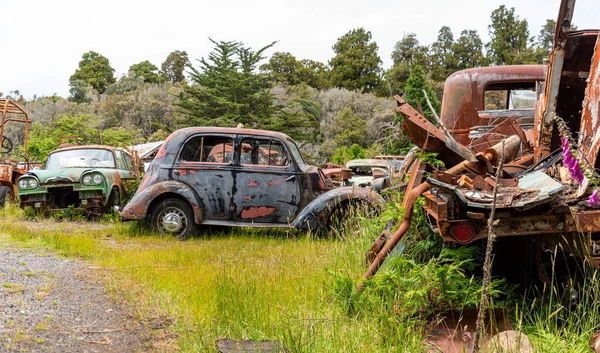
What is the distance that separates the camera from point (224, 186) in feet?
28.5

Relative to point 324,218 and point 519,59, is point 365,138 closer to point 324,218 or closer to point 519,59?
point 519,59

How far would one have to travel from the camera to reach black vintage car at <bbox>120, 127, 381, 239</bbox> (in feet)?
28.2

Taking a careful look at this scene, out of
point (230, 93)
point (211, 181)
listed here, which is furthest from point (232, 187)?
point (230, 93)

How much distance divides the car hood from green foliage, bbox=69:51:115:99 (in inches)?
1623

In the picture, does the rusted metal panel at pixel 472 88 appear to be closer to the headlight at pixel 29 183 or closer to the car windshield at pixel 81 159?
the car windshield at pixel 81 159

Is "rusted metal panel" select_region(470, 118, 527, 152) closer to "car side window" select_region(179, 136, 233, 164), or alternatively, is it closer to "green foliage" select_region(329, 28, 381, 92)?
"car side window" select_region(179, 136, 233, 164)

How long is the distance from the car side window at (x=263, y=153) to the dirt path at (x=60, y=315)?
3.54 meters

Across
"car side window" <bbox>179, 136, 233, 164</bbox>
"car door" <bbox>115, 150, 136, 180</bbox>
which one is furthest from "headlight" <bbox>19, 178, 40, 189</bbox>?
"car side window" <bbox>179, 136, 233, 164</bbox>

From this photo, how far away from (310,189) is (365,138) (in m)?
22.0

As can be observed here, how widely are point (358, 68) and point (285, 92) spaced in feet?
21.5

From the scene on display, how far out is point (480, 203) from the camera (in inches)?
131

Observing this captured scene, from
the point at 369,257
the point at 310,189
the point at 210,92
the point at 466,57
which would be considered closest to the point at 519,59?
the point at 466,57

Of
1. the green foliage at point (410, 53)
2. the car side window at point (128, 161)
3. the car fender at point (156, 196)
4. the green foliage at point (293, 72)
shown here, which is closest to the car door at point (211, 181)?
the car fender at point (156, 196)

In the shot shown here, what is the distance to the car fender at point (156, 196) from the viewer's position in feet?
28.0
